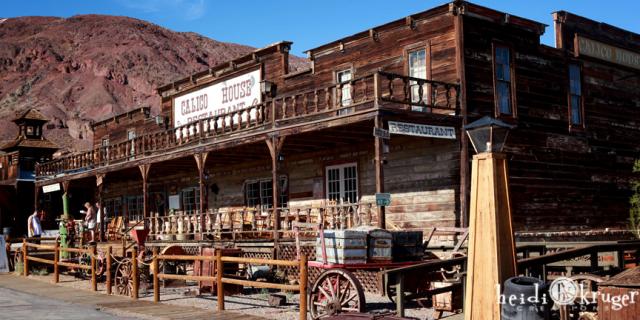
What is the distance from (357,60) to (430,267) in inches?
468

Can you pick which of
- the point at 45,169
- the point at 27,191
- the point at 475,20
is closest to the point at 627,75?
the point at 475,20

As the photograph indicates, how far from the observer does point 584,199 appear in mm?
20094

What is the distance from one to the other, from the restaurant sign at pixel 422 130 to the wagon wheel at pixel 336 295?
5290 mm

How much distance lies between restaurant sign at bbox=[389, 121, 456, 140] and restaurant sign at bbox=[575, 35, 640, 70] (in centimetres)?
663

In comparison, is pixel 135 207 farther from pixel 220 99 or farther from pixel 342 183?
pixel 342 183

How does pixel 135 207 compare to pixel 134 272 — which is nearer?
pixel 134 272

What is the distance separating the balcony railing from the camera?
53.0 ft

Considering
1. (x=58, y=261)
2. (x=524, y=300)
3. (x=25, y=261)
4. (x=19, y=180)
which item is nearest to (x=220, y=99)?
(x=25, y=261)

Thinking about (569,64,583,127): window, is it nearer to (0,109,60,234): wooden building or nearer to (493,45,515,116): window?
(493,45,515,116): window

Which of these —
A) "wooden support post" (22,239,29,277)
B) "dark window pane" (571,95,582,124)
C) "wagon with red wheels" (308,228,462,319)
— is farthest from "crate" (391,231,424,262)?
"wooden support post" (22,239,29,277)

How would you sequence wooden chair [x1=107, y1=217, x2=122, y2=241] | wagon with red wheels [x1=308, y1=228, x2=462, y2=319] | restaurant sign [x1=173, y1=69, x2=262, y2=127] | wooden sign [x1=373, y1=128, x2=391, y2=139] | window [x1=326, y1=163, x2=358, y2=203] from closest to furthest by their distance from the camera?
wagon with red wheels [x1=308, y1=228, x2=462, y2=319] < wooden sign [x1=373, y1=128, x2=391, y2=139] < window [x1=326, y1=163, x2=358, y2=203] < restaurant sign [x1=173, y1=69, x2=262, y2=127] < wooden chair [x1=107, y1=217, x2=122, y2=241]

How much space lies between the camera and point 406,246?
39.8ft

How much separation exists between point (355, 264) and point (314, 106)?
10.4 meters

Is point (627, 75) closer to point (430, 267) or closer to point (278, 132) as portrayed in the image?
point (278, 132)
